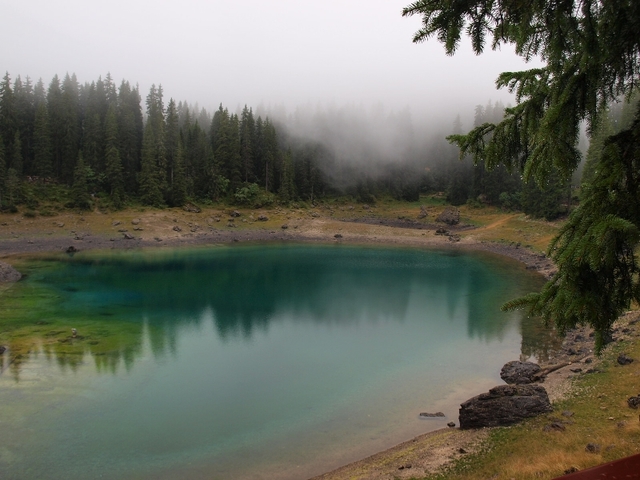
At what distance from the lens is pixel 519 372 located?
20.7m

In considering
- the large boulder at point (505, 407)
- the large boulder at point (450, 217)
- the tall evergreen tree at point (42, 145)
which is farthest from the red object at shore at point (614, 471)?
the tall evergreen tree at point (42, 145)

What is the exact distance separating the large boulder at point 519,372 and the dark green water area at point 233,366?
1.71 ft

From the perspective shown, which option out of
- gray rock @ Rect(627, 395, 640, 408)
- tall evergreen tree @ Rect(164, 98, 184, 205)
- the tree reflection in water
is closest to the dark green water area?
the tree reflection in water

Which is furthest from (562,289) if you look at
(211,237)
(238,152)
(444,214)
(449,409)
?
(238,152)

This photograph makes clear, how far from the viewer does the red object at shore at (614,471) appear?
363cm

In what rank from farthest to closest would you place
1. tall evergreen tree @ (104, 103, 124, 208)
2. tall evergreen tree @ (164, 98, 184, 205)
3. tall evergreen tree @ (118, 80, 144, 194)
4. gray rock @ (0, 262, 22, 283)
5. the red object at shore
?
tall evergreen tree @ (164, 98, 184, 205), tall evergreen tree @ (118, 80, 144, 194), tall evergreen tree @ (104, 103, 124, 208), gray rock @ (0, 262, 22, 283), the red object at shore

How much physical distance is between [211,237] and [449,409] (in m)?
64.5

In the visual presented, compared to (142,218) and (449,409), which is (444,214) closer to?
(142,218)

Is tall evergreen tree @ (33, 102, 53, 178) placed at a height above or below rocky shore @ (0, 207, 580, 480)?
above

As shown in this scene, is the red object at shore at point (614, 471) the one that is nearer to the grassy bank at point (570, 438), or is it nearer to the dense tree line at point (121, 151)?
the grassy bank at point (570, 438)

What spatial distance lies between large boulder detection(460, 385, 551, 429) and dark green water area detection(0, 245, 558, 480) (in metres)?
2.05

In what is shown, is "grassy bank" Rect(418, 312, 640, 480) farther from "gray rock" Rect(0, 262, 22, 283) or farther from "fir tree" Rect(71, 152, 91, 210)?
"fir tree" Rect(71, 152, 91, 210)

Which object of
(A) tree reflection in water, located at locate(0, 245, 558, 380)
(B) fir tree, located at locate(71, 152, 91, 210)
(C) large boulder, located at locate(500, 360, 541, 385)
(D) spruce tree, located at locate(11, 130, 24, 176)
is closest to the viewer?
(C) large boulder, located at locate(500, 360, 541, 385)

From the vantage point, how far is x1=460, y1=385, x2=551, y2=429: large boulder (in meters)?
14.8
